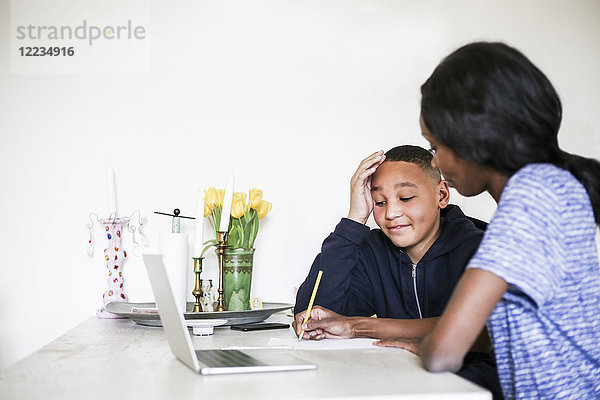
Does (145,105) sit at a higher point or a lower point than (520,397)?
higher

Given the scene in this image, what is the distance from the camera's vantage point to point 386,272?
1.75 meters

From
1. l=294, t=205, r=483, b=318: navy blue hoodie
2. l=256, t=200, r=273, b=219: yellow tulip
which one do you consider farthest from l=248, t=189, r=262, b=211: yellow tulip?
l=294, t=205, r=483, b=318: navy blue hoodie

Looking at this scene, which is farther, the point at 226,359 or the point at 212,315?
the point at 212,315

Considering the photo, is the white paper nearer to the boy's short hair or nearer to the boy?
the boy

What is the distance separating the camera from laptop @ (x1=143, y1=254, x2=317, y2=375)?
1009mm

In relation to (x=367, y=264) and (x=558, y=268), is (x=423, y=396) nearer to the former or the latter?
(x=558, y=268)

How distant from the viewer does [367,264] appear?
69.3 inches

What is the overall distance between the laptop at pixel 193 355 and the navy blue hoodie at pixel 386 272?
1.76 ft

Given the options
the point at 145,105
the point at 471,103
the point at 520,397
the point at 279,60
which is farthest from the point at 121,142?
the point at 520,397

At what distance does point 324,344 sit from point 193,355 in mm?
399

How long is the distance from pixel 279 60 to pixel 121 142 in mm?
567

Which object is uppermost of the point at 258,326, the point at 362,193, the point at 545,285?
the point at 362,193

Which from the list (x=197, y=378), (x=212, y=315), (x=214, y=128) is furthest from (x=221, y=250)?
(x=197, y=378)

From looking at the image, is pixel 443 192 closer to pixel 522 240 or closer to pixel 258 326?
pixel 258 326
